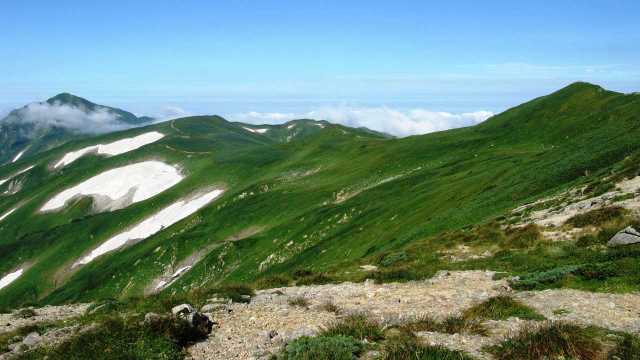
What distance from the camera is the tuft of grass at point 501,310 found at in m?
17.5

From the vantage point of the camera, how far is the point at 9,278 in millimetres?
127812

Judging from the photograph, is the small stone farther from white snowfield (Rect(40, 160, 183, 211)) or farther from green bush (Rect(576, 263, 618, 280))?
white snowfield (Rect(40, 160, 183, 211))

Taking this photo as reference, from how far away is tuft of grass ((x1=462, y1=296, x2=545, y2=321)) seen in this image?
57.4ft

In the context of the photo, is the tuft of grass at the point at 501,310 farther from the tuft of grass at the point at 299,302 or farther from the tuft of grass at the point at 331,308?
the tuft of grass at the point at 299,302

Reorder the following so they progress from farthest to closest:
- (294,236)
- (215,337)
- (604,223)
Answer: (294,236)
(604,223)
(215,337)

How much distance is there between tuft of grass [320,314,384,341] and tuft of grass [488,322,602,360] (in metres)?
3.58

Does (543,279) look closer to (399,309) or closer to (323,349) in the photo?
(399,309)

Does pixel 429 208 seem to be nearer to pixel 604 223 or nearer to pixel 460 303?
pixel 604 223

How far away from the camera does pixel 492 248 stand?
31266 mm

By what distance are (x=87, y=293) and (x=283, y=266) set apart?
50.8m

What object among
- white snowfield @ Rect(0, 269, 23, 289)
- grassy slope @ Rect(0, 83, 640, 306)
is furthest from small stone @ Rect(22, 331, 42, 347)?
white snowfield @ Rect(0, 269, 23, 289)

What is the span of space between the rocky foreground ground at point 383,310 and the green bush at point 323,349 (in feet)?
3.61

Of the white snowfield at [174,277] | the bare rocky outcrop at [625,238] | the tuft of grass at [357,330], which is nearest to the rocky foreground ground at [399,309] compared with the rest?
the tuft of grass at [357,330]

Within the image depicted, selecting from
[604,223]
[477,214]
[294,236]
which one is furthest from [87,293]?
[604,223]
